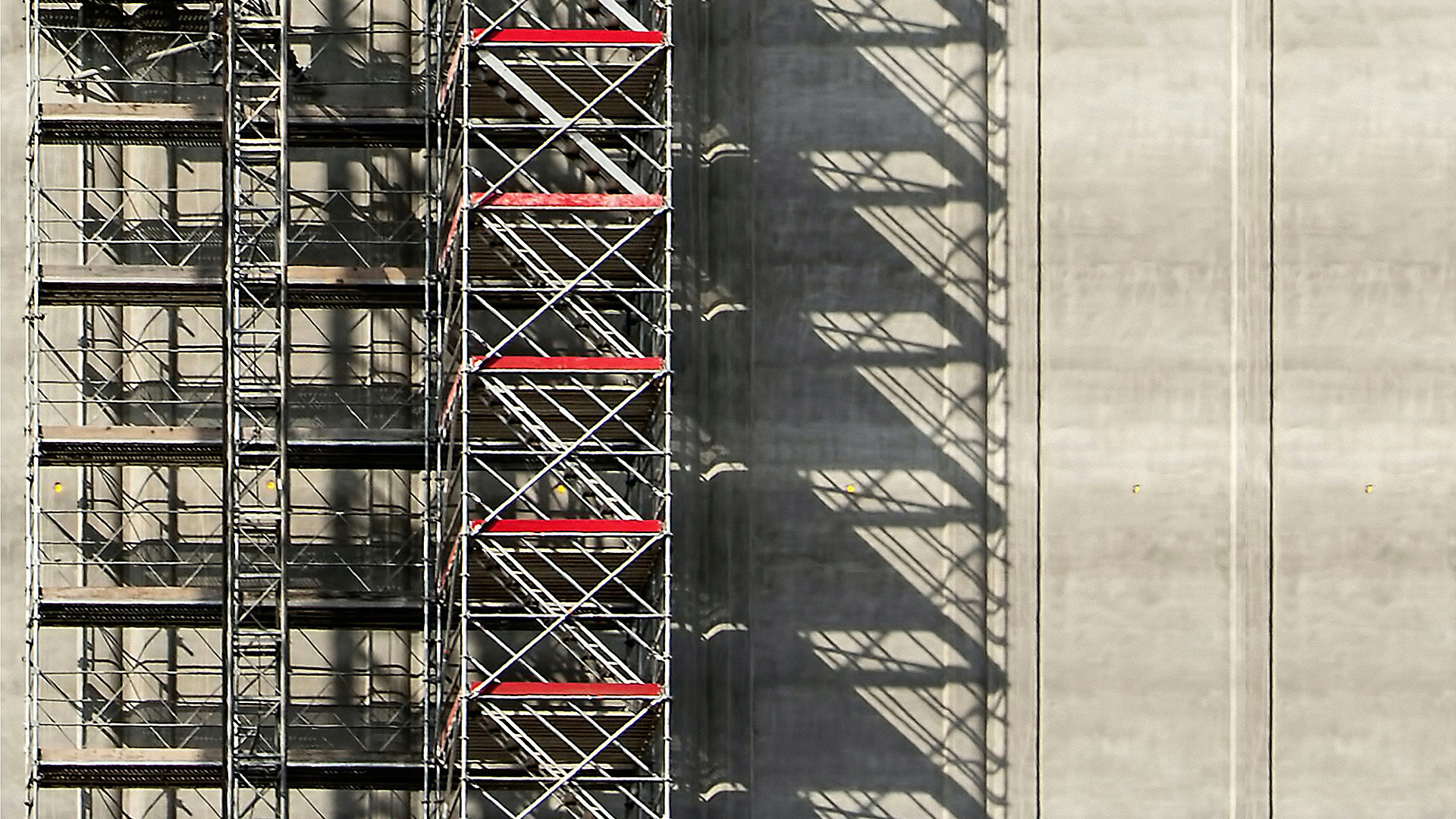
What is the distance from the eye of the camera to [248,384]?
96.9ft

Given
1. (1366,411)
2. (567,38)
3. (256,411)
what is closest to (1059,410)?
(1366,411)

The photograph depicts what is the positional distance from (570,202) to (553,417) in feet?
9.19

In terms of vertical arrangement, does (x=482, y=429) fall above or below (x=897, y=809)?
above

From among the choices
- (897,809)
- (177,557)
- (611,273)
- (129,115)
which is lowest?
(897,809)

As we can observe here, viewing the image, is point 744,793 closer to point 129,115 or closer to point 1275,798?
point 1275,798

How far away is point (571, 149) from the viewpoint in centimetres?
2961

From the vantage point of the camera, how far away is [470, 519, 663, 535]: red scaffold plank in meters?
26.7

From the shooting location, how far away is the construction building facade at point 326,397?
27797 millimetres

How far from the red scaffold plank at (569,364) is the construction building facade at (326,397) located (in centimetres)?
47

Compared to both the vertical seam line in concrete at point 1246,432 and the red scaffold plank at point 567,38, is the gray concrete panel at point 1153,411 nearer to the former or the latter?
the vertical seam line in concrete at point 1246,432

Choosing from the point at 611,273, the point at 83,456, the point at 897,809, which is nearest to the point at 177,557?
the point at 83,456

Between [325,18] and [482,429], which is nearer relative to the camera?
[482,429]

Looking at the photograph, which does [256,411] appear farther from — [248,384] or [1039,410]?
[1039,410]

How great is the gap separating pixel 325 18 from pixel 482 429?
664 centimetres
